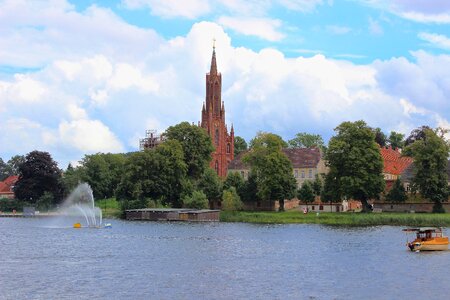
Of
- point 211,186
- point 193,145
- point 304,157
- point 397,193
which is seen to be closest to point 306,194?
point 211,186

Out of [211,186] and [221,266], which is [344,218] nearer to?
[211,186]

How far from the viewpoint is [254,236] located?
9125 centimetres

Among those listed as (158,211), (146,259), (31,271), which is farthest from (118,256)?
(158,211)

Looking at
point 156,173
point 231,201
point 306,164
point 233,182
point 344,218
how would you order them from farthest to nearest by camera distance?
point 306,164 < point 233,182 < point 156,173 < point 231,201 < point 344,218

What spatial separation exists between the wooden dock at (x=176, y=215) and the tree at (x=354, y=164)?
75.6 feet

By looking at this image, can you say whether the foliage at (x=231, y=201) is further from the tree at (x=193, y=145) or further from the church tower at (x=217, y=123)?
the church tower at (x=217, y=123)

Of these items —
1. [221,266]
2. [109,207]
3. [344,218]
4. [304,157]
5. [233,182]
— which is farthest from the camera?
[304,157]

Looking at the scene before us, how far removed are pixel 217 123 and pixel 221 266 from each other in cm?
12953

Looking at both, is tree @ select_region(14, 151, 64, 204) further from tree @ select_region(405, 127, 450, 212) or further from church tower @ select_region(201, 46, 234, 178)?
tree @ select_region(405, 127, 450, 212)

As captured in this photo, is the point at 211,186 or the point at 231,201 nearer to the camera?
the point at 231,201

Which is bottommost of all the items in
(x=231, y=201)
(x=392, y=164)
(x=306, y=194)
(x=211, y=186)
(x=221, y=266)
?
(x=221, y=266)

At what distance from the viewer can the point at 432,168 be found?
4505 inches

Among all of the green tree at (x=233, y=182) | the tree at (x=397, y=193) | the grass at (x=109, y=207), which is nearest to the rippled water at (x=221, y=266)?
the tree at (x=397, y=193)

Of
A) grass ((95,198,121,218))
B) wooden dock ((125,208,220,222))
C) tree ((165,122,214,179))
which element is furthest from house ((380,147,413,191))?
grass ((95,198,121,218))
